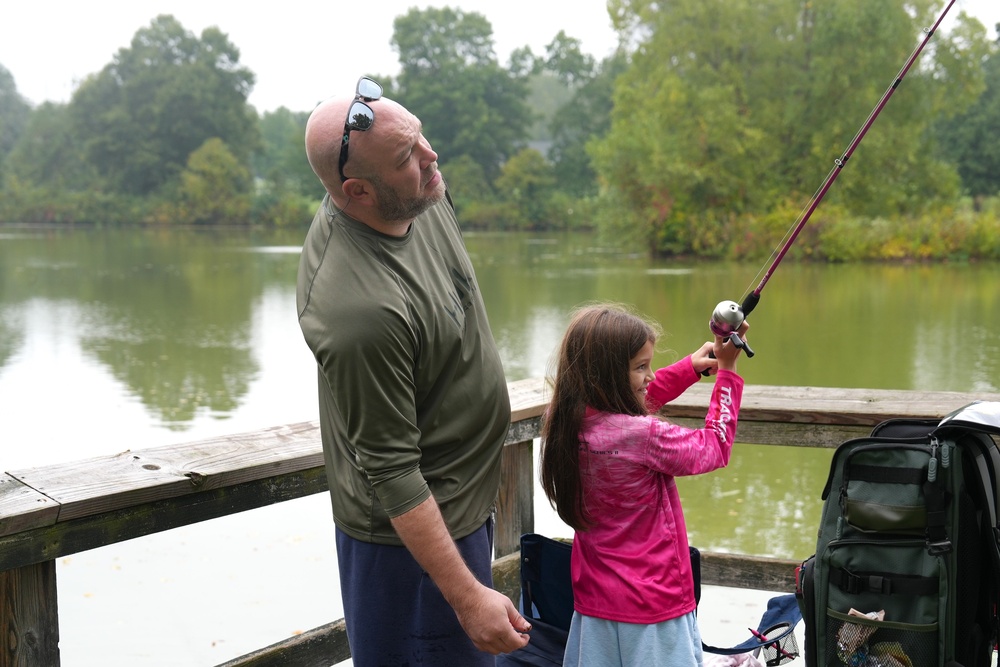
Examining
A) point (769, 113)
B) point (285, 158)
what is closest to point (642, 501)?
point (769, 113)

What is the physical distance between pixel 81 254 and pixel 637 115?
14553 mm

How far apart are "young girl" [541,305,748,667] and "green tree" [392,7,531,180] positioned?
164 ft

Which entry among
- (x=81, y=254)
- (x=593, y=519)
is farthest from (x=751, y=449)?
(x=81, y=254)

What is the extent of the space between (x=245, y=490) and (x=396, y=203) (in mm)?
642

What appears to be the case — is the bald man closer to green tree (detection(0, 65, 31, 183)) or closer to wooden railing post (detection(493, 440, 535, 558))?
wooden railing post (detection(493, 440, 535, 558))

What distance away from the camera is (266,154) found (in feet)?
194

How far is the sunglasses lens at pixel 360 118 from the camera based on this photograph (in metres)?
1.49

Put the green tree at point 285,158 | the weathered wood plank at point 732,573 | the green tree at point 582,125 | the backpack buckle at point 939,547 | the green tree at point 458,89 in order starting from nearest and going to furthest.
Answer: the backpack buckle at point 939,547
the weathered wood plank at point 732,573
the green tree at point 285,158
the green tree at point 458,89
the green tree at point 582,125

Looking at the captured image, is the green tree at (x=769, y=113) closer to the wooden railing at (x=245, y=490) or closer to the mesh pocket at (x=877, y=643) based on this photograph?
the wooden railing at (x=245, y=490)

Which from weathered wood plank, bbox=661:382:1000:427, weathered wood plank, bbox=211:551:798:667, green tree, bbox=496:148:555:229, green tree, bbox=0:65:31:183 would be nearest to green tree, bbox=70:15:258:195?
green tree, bbox=0:65:31:183

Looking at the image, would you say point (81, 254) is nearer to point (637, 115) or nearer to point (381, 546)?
point (637, 115)

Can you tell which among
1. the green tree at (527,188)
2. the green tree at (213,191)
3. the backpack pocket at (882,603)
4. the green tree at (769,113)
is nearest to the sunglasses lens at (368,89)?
the backpack pocket at (882,603)

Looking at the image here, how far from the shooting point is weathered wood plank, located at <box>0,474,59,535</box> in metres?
1.54

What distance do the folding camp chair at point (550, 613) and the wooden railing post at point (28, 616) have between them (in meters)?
0.92
